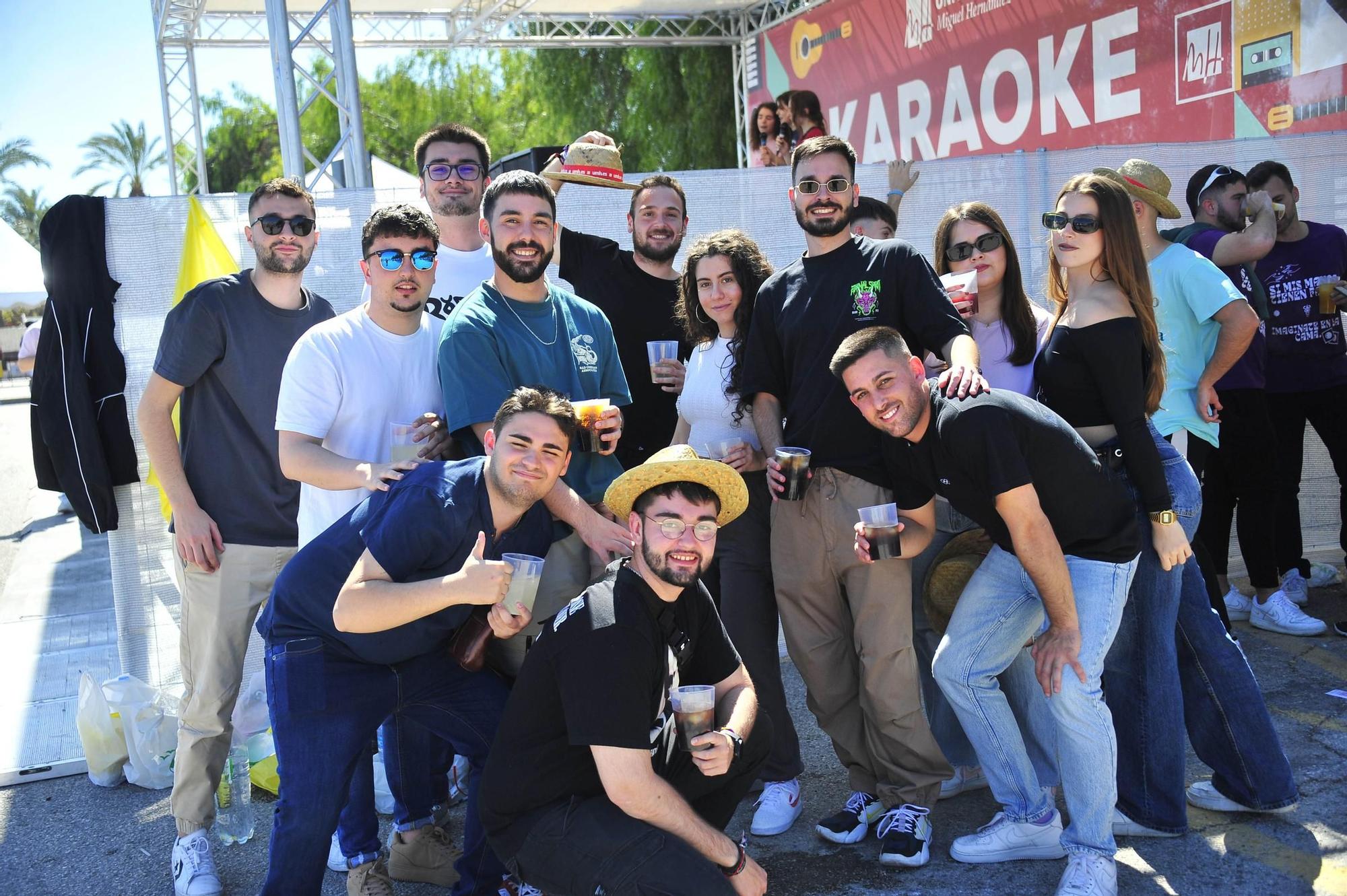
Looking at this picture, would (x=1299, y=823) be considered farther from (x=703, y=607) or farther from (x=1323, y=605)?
(x=1323, y=605)

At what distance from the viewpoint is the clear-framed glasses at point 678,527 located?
2904mm

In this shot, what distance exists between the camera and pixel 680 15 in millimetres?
17078

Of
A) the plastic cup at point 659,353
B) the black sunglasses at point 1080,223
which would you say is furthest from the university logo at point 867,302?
the plastic cup at point 659,353

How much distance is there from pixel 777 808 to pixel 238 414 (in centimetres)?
231

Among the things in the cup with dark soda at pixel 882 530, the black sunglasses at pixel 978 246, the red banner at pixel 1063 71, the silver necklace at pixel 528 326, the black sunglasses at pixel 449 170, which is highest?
the red banner at pixel 1063 71

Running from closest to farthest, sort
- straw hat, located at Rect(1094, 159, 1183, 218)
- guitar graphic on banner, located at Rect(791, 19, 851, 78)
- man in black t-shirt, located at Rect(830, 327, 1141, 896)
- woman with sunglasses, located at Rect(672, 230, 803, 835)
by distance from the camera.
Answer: man in black t-shirt, located at Rect(830, 327, 1141, 896) < woman with sunglasses, located at Rect(672, 230, 803, 835) < straw hat, located at Rect(1094, 159, 1183, 218) < guitar graphic on banner, located at Rect(791, 19, 851, 78)

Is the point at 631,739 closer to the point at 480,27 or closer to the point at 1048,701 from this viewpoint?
the point at 1048,701

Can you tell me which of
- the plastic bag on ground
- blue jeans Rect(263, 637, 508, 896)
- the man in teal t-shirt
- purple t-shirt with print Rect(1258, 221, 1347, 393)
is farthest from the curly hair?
purple t-shirt with print Rect(1258, 221, 1347, 393)

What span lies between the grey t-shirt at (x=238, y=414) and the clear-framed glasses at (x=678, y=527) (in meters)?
1.57

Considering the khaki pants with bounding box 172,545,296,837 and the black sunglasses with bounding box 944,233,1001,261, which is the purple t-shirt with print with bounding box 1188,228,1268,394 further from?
the khaki pants with bounding box 172,545,296,837

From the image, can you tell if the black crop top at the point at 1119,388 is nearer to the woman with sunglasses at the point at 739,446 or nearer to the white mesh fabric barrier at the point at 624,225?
the woman with sunglasses at the point at 739,446

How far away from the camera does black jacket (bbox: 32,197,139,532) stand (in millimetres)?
4273

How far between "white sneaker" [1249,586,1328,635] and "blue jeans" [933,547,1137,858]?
2.31 metres

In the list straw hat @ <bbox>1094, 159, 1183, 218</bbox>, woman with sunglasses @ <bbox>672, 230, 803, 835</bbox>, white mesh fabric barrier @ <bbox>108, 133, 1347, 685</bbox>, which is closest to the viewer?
woman with sunglasses @ <bbox>672, 230, 803, 835</bbox>
